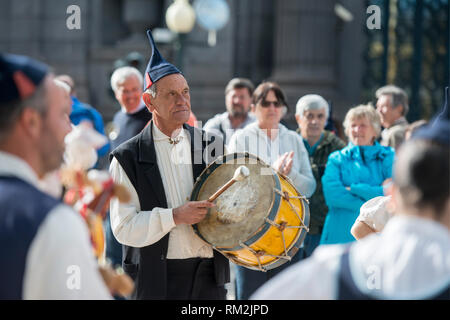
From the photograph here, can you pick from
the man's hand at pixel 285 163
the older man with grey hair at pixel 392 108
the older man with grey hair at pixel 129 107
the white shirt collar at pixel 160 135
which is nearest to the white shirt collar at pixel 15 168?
the white shirt collar at pixel 160 135

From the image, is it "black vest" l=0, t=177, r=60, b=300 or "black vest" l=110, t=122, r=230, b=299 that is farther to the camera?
"black vest" l=110, t=122, r=230, b=299

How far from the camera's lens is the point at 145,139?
4.29 meters

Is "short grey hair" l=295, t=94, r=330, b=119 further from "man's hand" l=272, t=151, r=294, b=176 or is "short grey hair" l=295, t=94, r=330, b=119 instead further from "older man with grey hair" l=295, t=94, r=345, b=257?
"man's hand" l=272, t=151, r=294, b=176

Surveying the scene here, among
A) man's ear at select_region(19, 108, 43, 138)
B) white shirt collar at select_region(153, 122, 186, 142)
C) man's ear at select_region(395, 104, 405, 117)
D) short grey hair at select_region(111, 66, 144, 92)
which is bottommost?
white shirt collar at select_region(153, 122, 186, 142)

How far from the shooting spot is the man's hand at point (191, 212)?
3.97 meters

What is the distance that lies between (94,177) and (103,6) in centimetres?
1328

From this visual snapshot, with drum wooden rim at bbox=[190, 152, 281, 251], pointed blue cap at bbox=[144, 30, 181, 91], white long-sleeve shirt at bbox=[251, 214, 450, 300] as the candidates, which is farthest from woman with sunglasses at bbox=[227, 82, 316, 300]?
white long-sleeve shirt at bbox=[251, 214, 450, 300]

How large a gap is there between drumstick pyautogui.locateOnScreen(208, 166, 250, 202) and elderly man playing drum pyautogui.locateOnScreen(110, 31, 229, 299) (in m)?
Result: 0.06

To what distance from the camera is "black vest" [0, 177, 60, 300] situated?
1.98 meters

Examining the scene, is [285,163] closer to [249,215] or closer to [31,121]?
[249,215]

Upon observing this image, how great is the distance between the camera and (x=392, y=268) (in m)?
2.03

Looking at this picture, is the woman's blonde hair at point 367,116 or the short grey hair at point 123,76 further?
the short grey hair at point 123,76

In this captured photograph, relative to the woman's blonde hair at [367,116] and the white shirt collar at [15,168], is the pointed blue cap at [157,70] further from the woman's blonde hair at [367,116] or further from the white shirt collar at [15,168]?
the white shirt collar at [15,168]
